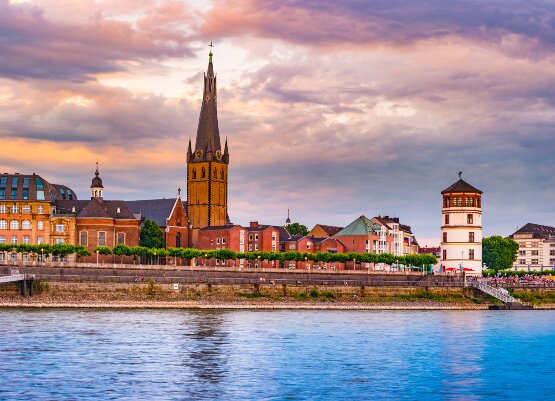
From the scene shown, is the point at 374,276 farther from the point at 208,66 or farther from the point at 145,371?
the point at 145,371

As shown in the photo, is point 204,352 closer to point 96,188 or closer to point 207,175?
point 96,188

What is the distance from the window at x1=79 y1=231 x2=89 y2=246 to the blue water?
5356cm

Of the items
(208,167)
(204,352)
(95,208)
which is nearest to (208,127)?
(208,167)

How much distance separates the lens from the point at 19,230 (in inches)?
5748

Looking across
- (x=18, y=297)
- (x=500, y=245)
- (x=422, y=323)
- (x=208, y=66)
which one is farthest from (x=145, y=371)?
(x=500, y=245)

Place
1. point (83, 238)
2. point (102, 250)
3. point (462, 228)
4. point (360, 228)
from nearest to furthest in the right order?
point (102, 250) < point (462, 228) < point (83, 238) < point (360, 228)

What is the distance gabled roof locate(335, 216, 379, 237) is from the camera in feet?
574

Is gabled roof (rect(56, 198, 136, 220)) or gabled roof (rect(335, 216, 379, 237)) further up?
gabled roof (rect(56, 198, 136, 220))

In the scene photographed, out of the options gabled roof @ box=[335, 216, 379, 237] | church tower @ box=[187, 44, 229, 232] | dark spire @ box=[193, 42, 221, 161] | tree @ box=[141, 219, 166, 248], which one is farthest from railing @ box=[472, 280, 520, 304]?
dark spire @ box=[193, 42, 221, 161]

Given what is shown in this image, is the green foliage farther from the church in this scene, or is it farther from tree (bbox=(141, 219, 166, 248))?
the church

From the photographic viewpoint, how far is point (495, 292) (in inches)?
4872

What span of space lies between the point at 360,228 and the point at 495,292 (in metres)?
53.8

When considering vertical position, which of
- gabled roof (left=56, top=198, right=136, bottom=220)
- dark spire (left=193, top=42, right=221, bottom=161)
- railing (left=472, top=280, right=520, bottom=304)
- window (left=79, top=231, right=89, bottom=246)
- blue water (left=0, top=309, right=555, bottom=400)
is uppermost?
dark spire (left=193, top=42, right=221, bottom=161)

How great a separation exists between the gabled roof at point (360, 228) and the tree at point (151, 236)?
35434 millimetres
